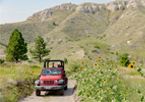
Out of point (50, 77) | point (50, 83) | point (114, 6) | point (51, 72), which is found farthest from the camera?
point (114, 6)

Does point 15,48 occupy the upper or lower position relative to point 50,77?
upper

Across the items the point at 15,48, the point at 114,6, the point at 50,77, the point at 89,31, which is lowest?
the point at 50,77

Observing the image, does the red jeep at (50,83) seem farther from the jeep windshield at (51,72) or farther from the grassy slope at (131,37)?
the grassy slope at (131,37)

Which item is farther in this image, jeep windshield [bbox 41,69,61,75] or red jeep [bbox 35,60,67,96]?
jeep windshield [bbox 41,69,61,75]

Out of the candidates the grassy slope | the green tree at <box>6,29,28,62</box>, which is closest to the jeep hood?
the green tree at <box>6,29,28,62</box>

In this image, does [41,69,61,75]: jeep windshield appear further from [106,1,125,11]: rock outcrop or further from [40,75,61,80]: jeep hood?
[106,1,125,11]: rock outcrop

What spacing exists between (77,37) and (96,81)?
301 feet

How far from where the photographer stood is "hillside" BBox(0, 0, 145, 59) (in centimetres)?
6912

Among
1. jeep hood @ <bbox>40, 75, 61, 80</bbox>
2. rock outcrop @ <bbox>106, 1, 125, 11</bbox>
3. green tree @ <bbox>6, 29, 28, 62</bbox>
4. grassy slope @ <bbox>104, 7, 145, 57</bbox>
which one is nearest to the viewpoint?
jeep hood @ <bbox>40, 75, 61, 80</bbox>

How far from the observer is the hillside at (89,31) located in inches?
2721

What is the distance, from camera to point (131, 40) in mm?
74438

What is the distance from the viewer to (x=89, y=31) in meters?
109

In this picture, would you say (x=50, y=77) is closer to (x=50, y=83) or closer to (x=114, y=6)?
(x=50, y=83)

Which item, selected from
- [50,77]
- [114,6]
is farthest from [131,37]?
[114,6]
